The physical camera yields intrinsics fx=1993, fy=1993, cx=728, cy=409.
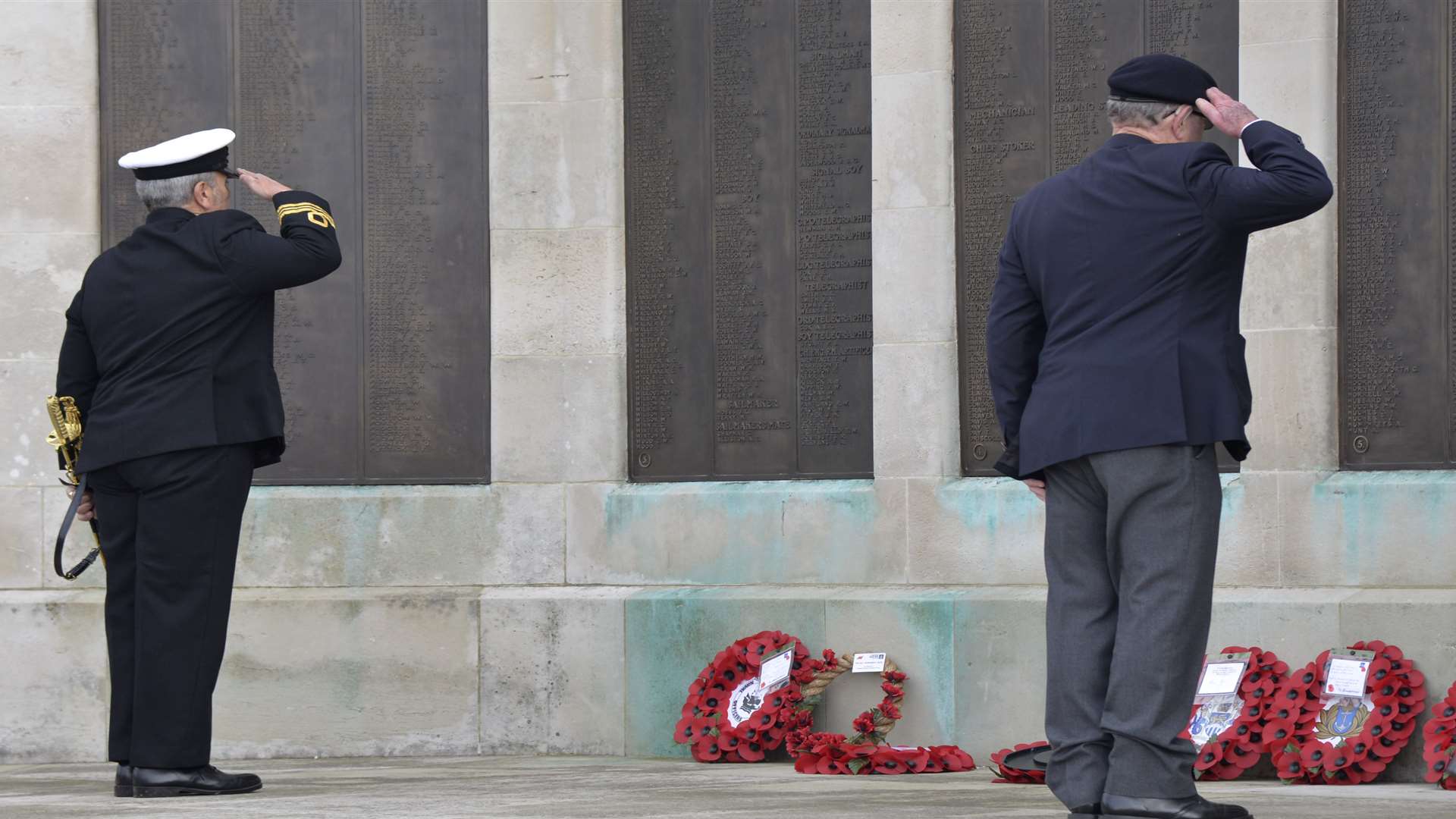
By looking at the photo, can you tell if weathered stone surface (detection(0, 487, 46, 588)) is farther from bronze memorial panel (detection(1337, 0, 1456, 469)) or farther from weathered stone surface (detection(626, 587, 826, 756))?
bronze memorial panel (detection(1337, 0, 1456, 469))

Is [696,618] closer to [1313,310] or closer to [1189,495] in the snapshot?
[1313,310]

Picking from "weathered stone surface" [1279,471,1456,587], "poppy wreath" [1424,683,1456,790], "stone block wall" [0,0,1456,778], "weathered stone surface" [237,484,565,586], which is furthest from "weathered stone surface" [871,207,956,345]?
"poppy wreath" [1424,683,1456,790]

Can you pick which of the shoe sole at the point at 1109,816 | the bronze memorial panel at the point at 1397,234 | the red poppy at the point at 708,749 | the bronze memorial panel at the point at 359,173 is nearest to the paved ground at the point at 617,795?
the red poppy at the point at 708,749

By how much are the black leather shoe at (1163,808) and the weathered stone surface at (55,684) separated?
16.9ft

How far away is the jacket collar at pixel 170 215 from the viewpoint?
6320 mm

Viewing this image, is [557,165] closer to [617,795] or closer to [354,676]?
[354,676]

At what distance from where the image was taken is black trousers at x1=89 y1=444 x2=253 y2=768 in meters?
6.11

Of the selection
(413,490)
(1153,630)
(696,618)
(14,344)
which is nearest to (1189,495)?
(1153,630)

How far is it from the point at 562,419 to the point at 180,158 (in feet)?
8.17

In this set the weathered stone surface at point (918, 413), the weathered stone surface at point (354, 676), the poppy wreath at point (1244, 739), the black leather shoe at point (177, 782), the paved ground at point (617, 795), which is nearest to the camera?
the paved ground at point (617, 795)

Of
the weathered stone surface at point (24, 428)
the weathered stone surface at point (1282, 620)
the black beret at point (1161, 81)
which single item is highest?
the black beret at point (1161, 81)

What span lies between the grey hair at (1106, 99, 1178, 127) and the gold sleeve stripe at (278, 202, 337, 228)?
2.61 meters

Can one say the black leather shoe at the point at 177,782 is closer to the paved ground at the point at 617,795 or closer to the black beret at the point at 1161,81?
the paved ground at the point at 617,795

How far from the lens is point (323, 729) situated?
8281 millimetres
